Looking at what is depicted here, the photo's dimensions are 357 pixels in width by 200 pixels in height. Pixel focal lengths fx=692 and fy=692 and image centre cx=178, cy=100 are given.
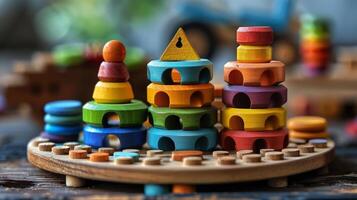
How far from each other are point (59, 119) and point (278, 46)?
71.8 inches

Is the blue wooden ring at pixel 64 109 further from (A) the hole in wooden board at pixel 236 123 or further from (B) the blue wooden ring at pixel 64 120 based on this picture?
(A) the hole in wooden board at pixel 236 123

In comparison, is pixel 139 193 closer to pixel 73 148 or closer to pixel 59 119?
pixel 73 148

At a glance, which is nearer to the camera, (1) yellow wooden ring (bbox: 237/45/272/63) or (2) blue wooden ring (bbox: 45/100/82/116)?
(1) yellow wooden ring (bbox: 237/45/272/63)

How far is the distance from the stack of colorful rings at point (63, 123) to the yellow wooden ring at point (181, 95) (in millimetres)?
203

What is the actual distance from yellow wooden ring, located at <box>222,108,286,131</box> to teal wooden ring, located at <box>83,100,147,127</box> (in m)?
0.15

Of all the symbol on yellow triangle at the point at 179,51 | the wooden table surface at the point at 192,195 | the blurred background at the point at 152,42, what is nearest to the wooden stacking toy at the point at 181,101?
the symbol on yellow triangle at the point at 179,51

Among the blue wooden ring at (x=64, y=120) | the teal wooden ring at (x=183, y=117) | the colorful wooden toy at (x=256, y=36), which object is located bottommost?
the blue wooden ring at (x=64, y=120)

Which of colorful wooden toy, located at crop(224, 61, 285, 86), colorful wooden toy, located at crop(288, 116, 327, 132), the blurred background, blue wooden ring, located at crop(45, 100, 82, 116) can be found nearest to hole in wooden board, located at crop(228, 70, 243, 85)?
colorful wooden toy, located at crop(224, 61, 285, 86)

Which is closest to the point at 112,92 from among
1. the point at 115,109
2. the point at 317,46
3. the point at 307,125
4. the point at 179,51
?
the point at 115,109

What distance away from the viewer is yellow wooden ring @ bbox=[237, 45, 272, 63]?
1179 mm

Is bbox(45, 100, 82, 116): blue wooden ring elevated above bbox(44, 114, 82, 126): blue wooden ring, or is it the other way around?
bbox(45, 100, 82, 116): blue wooden ring

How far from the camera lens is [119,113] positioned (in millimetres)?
1180

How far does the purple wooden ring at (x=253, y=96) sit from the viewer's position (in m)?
1.16

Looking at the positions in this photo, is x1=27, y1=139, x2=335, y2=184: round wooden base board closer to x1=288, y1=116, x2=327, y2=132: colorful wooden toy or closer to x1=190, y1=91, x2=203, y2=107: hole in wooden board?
x1=190, y1=91, x2=203, y2=107: hole in wooden board
